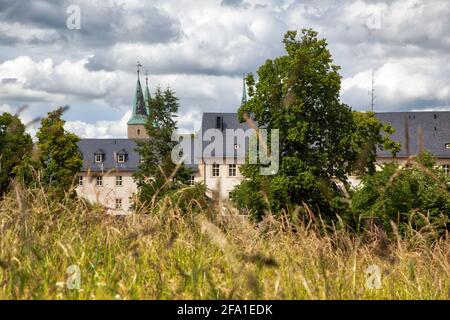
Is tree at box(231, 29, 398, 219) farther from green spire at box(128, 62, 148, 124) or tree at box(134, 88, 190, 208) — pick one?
green spire at box(128, 62, 148, 124)

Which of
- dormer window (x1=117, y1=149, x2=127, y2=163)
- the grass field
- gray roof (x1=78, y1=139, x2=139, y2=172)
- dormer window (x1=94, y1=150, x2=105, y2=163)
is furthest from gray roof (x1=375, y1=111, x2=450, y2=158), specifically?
the grass field

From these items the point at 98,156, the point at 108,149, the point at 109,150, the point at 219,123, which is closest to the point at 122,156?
the point at 109,150

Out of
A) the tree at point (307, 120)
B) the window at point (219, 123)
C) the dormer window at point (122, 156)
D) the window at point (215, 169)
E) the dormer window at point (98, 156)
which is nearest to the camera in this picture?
the tree at point (307, 120)

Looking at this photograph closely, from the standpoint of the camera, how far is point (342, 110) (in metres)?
35.1

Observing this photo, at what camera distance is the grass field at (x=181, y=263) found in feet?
13.1

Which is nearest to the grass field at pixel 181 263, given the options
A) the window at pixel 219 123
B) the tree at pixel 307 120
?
the tree at pixel 307 120

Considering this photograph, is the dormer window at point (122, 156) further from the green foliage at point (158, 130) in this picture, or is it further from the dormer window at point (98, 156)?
the green foliage at point (158, 130)

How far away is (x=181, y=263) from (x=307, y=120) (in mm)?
29452

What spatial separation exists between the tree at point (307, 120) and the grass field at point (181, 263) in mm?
26483
